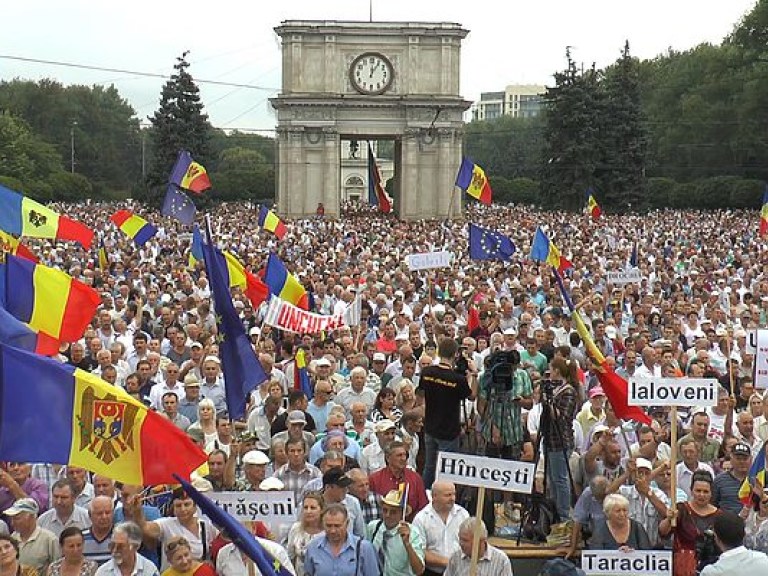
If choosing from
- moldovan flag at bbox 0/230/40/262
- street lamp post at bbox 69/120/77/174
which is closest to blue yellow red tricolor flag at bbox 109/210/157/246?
moldovan flag at bbox 0/230/40/262

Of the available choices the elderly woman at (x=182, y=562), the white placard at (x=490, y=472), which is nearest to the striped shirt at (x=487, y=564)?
→ the white placard at (x=490, y=472)

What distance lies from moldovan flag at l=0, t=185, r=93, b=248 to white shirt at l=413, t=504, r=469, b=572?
374 inches

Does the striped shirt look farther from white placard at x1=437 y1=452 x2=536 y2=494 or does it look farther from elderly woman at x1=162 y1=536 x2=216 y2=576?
elderly woman at x1=162 y1=536 x2=216 y2=576

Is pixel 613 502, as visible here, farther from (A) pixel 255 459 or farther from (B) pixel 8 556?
(B) pixel 8 556

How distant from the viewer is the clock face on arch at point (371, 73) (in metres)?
69.3

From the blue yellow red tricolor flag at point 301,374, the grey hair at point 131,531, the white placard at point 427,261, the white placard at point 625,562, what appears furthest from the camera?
the white placard at point 427,261

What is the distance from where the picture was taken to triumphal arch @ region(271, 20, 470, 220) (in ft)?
226

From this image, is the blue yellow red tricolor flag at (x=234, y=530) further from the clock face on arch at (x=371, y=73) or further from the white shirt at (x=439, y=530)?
the clock face on arch at (x=371, y=73)

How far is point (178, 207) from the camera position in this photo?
2869cm

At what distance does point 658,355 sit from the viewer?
1548 centimetres

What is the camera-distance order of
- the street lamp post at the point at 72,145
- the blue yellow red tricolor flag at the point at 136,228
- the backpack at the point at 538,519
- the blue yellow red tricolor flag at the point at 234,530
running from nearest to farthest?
1. the blue yellow red tricolor flag at the point at 234,530
2. the backpack at the point at 538,519
3. the blue yellow red tricolor flag at the point at 136,228
4. the street lamp post at the point at 72,145

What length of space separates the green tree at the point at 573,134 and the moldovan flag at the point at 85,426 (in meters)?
62.7

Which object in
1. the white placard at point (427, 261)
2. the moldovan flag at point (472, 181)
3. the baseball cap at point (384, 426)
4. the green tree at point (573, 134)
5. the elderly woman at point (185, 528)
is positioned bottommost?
the elderly woman at point (185, 528)

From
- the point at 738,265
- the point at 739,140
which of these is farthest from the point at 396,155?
the point at 738,265
